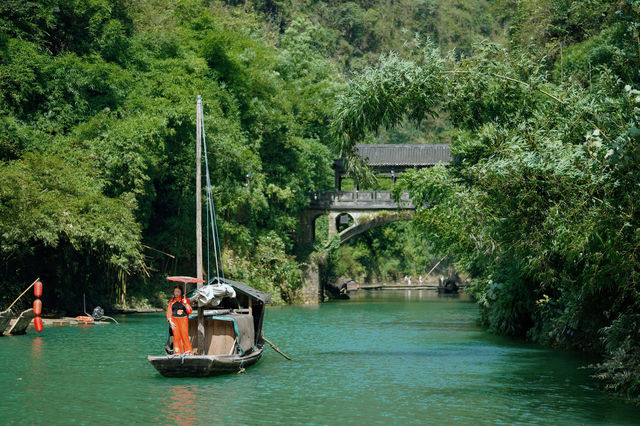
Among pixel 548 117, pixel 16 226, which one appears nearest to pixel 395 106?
pixel 548 117

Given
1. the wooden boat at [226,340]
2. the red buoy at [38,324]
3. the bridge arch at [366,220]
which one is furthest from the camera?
the bridge arch at [366,220]

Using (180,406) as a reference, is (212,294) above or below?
above

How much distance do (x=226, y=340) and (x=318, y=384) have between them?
2697 millimetres

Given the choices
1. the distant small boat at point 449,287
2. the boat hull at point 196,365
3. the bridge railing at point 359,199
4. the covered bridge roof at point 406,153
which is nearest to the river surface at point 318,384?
the boat hull at point 196,365

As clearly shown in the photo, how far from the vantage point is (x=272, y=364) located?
72.8 ft

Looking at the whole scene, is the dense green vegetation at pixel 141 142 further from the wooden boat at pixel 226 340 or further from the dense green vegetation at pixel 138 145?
the wooden boat at pixel 226 340

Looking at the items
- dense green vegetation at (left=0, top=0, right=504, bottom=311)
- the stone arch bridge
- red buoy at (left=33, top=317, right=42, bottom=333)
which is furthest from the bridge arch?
red buoy at (left=33, top=317, right=42, bottom=333)

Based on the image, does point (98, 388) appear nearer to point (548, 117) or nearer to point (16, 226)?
point (548, 117)

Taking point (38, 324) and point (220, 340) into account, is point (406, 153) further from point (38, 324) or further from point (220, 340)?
point (220, 340)

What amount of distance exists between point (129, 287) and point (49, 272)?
6.24 meters

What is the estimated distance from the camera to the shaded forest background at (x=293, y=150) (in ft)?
50.3

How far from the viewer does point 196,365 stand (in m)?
18.6

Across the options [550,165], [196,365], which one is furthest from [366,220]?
[550,165]

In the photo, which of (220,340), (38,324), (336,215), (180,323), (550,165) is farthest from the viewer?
(336,215)
